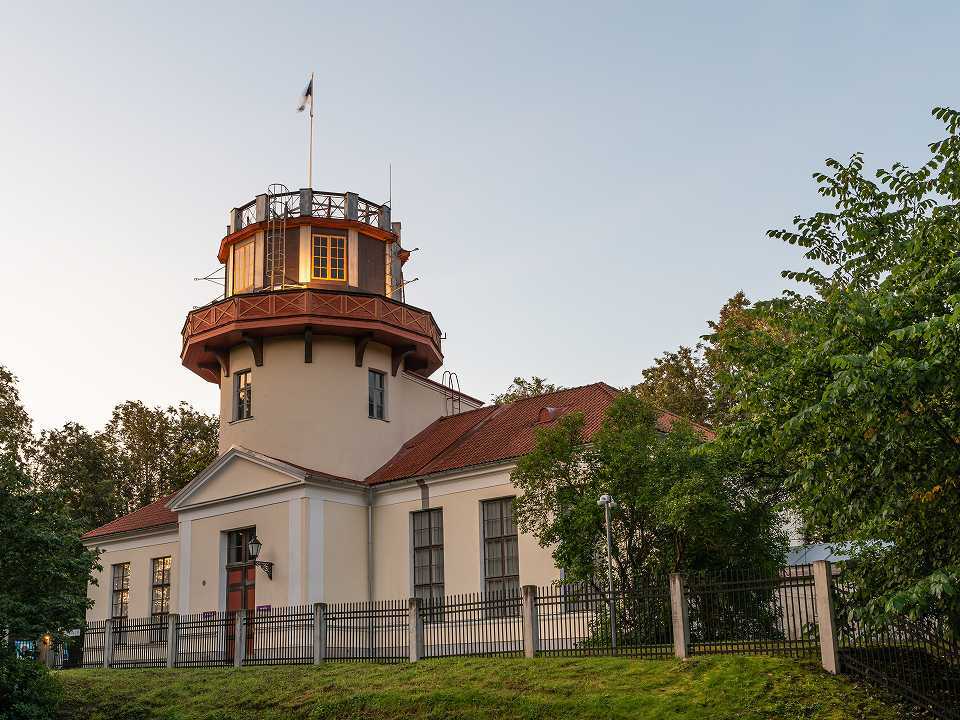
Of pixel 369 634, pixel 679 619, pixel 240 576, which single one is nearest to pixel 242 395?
pixel 240 576

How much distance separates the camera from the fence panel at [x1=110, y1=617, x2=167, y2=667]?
27125 mm

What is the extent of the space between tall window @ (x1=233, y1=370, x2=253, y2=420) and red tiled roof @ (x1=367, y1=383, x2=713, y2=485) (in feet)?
15.8

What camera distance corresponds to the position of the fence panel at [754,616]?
15.9m

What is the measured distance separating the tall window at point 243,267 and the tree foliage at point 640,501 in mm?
13857

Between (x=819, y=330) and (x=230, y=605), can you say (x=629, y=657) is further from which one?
(x=230, y=605)

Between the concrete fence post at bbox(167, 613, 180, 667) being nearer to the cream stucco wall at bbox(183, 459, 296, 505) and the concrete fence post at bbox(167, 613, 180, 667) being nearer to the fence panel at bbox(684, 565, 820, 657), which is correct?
the cream stucco wall at bbox(183, 459, 296, 505)

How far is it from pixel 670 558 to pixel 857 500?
8322 mm

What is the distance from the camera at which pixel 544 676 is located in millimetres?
17141

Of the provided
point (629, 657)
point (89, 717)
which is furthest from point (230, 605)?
point (629, 657)

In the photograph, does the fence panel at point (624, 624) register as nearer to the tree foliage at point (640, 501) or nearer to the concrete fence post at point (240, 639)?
the tree foliage at point (640, 501)

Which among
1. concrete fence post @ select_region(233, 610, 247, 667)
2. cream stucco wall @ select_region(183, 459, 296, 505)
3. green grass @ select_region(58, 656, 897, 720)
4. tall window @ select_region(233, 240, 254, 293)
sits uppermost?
tall window @ select_region(233, 240, 254, 293)

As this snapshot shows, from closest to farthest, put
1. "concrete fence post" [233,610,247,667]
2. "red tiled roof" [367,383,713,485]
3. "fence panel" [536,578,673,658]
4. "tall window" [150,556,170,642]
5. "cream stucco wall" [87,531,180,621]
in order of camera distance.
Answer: "fence panel" [536,578,673,658]
"concrete fence post" [233,610,247,667]
"red tiled roof" [367,383,713,485]
"tall window" [150,556,170,642]
"cream stucco wall" [87,531,180,621]

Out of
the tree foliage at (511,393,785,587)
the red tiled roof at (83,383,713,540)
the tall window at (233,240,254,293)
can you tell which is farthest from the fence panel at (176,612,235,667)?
the tall window at (233,240,254,293)

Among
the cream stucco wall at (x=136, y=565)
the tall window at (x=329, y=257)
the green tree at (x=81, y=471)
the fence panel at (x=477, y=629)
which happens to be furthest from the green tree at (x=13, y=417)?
the fence panel at (x=477, y=629)
